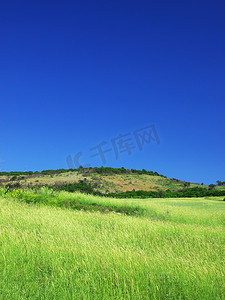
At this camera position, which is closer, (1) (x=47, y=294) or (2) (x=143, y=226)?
(1) (x=47, y=294)

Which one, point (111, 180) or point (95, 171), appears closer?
point (111, 180)

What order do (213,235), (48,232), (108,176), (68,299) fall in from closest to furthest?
(68,299) < (48,232) < (213,235) < (108,176)

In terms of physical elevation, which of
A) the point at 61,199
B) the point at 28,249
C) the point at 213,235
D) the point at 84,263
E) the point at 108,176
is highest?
the point at 108,176

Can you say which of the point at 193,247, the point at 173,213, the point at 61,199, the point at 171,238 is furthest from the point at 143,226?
the point at 61,199

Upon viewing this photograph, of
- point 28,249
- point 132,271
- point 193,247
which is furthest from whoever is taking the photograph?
point 193,247

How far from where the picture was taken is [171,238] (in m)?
7.49

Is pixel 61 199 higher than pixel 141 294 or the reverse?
higher

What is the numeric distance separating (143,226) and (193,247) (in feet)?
6.99

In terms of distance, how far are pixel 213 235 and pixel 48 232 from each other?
5452 mm

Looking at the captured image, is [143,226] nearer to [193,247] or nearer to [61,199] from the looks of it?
[193,247]

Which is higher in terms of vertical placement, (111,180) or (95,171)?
(95,171)

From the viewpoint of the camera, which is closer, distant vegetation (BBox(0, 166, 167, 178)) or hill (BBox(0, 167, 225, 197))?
hill (BBox(0, 167, 225, 197))

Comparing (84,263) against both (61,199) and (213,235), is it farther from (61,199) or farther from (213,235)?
(61,199)

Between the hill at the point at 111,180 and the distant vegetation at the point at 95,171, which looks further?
the distant vegetation at the point at 95,171
